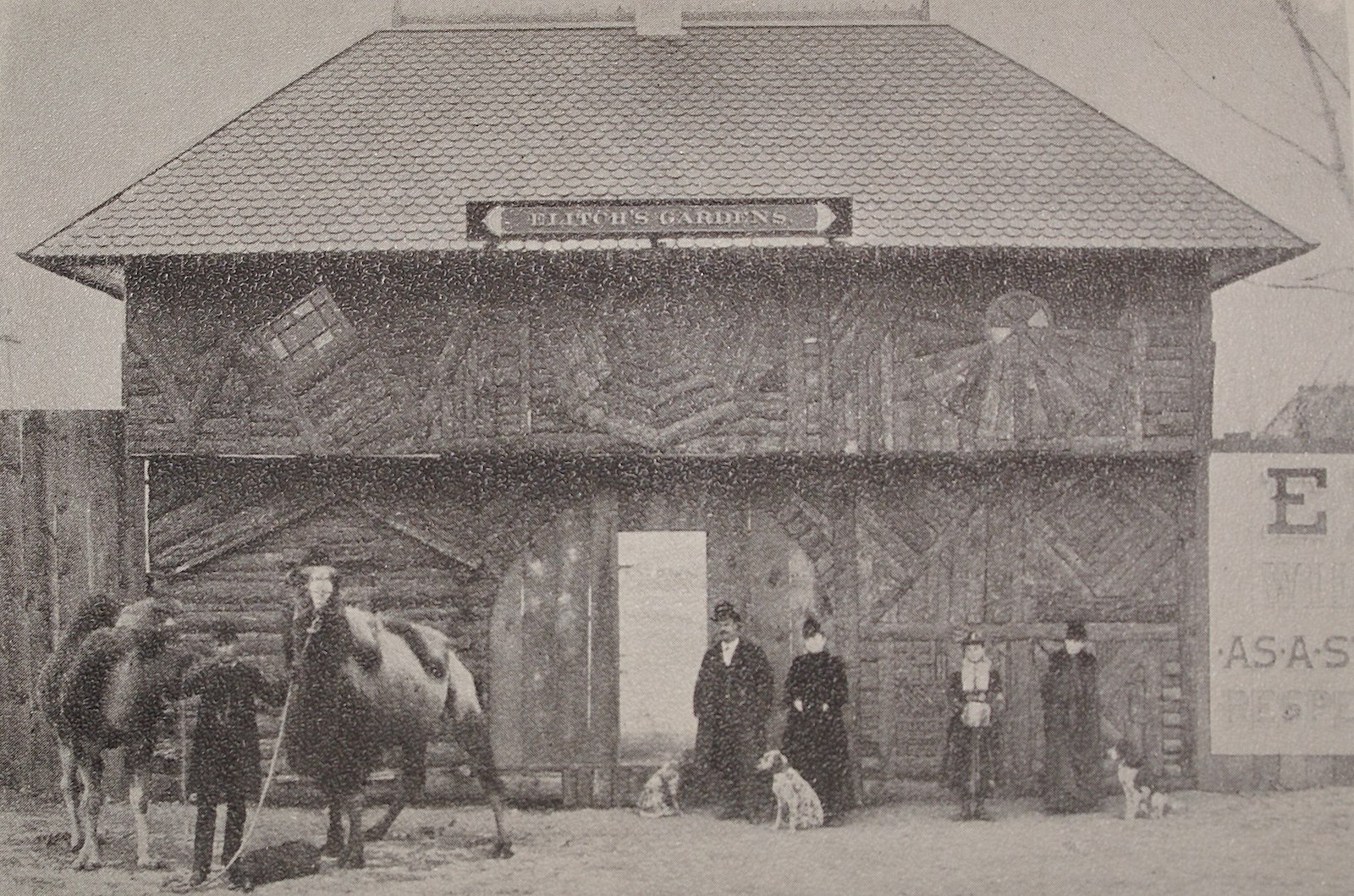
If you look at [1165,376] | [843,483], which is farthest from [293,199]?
[1165,376]

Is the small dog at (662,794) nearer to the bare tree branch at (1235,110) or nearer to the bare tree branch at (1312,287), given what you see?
the bare tree branch at (1312,287)

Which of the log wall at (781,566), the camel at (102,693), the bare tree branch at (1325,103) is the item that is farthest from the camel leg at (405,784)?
the bare tree branch at (1325,103)

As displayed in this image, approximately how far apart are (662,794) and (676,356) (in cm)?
313

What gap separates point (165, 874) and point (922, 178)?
6.93 m

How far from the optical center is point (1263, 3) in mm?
9219

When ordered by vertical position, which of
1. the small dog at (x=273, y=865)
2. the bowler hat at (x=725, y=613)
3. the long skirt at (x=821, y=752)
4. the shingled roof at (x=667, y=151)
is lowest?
the small dog at (x=273, y=865)

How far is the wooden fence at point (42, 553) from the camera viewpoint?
958 centimetres

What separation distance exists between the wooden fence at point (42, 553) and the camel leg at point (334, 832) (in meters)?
2.22

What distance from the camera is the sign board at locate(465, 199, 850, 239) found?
952cm

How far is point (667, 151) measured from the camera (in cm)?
990

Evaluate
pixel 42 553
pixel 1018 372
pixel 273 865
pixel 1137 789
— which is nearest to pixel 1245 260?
pixel 1018 372

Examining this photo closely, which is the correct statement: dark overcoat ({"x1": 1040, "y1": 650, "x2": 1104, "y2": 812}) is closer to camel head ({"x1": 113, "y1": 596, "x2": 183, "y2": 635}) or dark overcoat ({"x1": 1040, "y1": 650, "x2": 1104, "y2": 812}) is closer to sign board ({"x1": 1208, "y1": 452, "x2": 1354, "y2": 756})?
sign board ({"x1": 1208, "y1": 452, "x2": 1354, "y2": 756})

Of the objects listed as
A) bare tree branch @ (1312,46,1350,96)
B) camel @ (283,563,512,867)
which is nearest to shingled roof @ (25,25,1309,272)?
bare tree branch @ (1312,46,1350,96)

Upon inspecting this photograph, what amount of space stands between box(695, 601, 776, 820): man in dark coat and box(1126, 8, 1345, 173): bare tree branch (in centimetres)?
484
